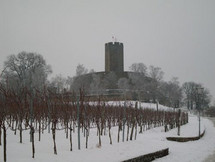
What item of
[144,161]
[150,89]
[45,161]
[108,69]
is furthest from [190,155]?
[108,69]

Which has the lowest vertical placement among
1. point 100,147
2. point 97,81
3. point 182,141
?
point 182,141

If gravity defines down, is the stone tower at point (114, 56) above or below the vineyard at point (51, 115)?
above

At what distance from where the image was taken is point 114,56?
199 feet

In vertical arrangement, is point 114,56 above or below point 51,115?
above

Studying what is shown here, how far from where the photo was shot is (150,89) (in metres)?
46.4

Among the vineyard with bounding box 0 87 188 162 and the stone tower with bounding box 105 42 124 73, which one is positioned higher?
the stone tower with bounding box 105 42 124 73

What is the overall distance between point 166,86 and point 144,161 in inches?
1975

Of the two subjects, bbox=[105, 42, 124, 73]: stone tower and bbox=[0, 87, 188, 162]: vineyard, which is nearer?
bbox=[0, 87, 188, 162]: vineyard

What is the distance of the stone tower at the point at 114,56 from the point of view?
5991 cm

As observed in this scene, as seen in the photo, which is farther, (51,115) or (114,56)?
(114,56)

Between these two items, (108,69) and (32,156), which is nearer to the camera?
(32,156)

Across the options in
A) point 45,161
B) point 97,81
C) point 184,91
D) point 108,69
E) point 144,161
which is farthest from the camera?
point 184,91

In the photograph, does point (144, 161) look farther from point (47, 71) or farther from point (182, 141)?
point (47, 71)

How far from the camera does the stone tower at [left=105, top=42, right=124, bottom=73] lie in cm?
5991
